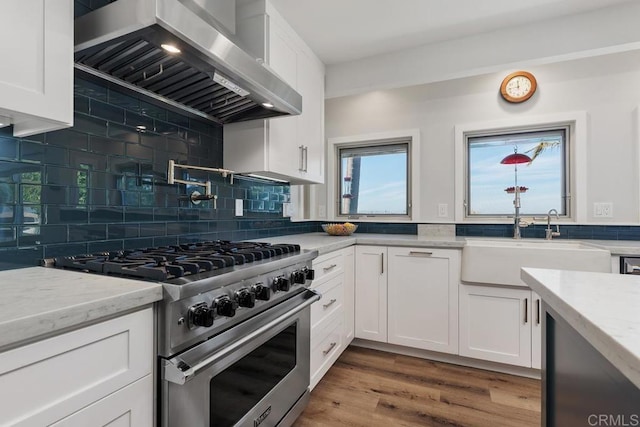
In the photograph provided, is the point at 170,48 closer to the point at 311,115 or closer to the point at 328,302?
the point at 311,115

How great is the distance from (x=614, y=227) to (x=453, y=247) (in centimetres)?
127

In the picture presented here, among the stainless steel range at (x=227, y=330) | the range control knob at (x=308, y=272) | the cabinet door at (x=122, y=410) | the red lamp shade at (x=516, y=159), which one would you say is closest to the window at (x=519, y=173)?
the red lamp shade at (x=516, y=159)

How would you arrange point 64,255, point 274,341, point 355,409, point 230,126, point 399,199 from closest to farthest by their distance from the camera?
point 64,255 < point 274,341 < point 355,409 < point 230,126 < point 399,199

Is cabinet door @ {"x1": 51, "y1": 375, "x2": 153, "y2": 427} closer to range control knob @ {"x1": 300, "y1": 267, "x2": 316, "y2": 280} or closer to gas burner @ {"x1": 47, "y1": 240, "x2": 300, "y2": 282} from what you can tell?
gas burner @ {"x1": 47, "y1": 240, "x2": 300, "y2": 282}

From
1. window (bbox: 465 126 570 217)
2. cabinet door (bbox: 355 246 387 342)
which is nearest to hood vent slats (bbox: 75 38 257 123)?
cabinet door (bbox: 355 246 387 342)

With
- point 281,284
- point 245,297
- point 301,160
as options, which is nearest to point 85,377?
point 245,297

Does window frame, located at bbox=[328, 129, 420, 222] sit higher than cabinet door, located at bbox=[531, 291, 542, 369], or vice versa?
window frame, located at bbox=[328, 129, 420, 222]

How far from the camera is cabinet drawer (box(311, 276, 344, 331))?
1852mm

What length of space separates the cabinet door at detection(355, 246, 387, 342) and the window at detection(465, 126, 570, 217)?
1011 millimetres

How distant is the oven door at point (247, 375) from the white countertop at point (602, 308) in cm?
95

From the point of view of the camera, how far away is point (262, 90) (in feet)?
4.97

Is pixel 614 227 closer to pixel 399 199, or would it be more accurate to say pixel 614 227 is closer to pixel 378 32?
pixel 399 199

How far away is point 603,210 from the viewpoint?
2.36 m

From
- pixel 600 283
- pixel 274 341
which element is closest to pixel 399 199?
pixel 274 341
